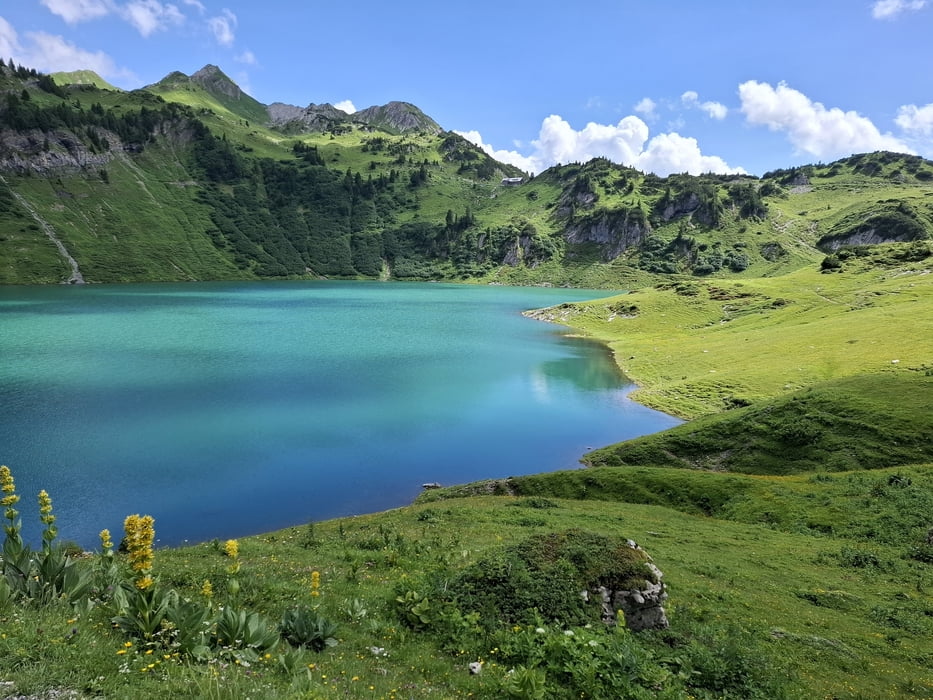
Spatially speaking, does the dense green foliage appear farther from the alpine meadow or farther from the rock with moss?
Answer: the rock with moss

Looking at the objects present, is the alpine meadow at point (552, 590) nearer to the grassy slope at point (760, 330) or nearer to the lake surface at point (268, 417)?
the lake surface at point (268, 417)

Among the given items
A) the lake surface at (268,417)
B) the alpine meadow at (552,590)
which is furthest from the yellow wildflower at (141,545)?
the lake surface at (268,417)

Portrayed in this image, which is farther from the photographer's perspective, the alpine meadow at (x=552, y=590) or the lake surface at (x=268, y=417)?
the lake surface at (x=268, y=417)

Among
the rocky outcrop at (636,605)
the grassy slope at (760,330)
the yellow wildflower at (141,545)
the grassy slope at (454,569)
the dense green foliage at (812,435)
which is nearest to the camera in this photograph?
the grassy slope at (454,569)

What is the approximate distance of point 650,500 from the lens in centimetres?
3678

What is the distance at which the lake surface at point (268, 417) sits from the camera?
3600 cm

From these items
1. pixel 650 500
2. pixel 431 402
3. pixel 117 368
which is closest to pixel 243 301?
pixel 117 368

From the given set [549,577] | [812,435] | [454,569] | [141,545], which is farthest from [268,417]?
[812,435]

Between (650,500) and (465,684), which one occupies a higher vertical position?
(465,684)

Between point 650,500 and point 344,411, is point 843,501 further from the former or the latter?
point 344,411

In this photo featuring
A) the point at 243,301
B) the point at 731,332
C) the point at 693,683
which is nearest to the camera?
the point at 693,683

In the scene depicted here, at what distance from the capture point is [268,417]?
2082 inches

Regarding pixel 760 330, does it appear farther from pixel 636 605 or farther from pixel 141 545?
pixel 141 545

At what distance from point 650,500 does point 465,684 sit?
103 ft
